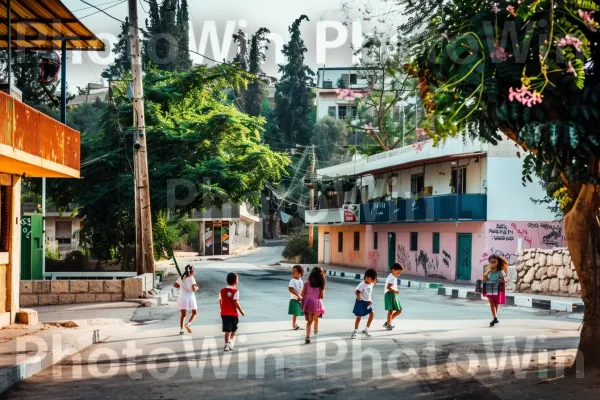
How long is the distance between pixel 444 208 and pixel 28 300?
2146 centimetres

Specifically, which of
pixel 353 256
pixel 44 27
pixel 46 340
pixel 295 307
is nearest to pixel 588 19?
pixel 295 307

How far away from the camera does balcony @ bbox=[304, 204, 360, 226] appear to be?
4816 centimetres

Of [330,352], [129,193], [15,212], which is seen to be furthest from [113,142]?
[330,352]

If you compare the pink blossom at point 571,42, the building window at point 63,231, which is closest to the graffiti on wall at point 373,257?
the building window at point 63,231

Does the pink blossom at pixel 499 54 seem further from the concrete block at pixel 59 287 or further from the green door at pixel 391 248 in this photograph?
the green door at pixel 391 248

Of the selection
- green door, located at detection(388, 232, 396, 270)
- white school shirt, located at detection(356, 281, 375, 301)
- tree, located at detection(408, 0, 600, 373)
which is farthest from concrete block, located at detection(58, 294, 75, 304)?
green door, located at detection(388, 232, 396, 270)

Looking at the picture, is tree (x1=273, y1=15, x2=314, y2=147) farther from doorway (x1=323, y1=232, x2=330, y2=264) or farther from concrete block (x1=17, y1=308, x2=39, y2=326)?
concrete block (x1=17, y1=308, x2=39, y2=326)

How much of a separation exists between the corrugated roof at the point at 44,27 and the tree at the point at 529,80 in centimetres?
755

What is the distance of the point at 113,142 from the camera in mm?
31281

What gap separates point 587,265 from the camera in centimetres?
935

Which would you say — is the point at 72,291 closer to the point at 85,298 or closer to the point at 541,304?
the point at 85,298

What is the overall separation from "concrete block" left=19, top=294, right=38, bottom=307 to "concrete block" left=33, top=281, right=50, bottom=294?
0.13 metres

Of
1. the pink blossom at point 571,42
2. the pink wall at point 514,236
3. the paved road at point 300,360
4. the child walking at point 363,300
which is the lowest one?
the paved road at point 300,360

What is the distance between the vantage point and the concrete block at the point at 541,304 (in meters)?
21.4
